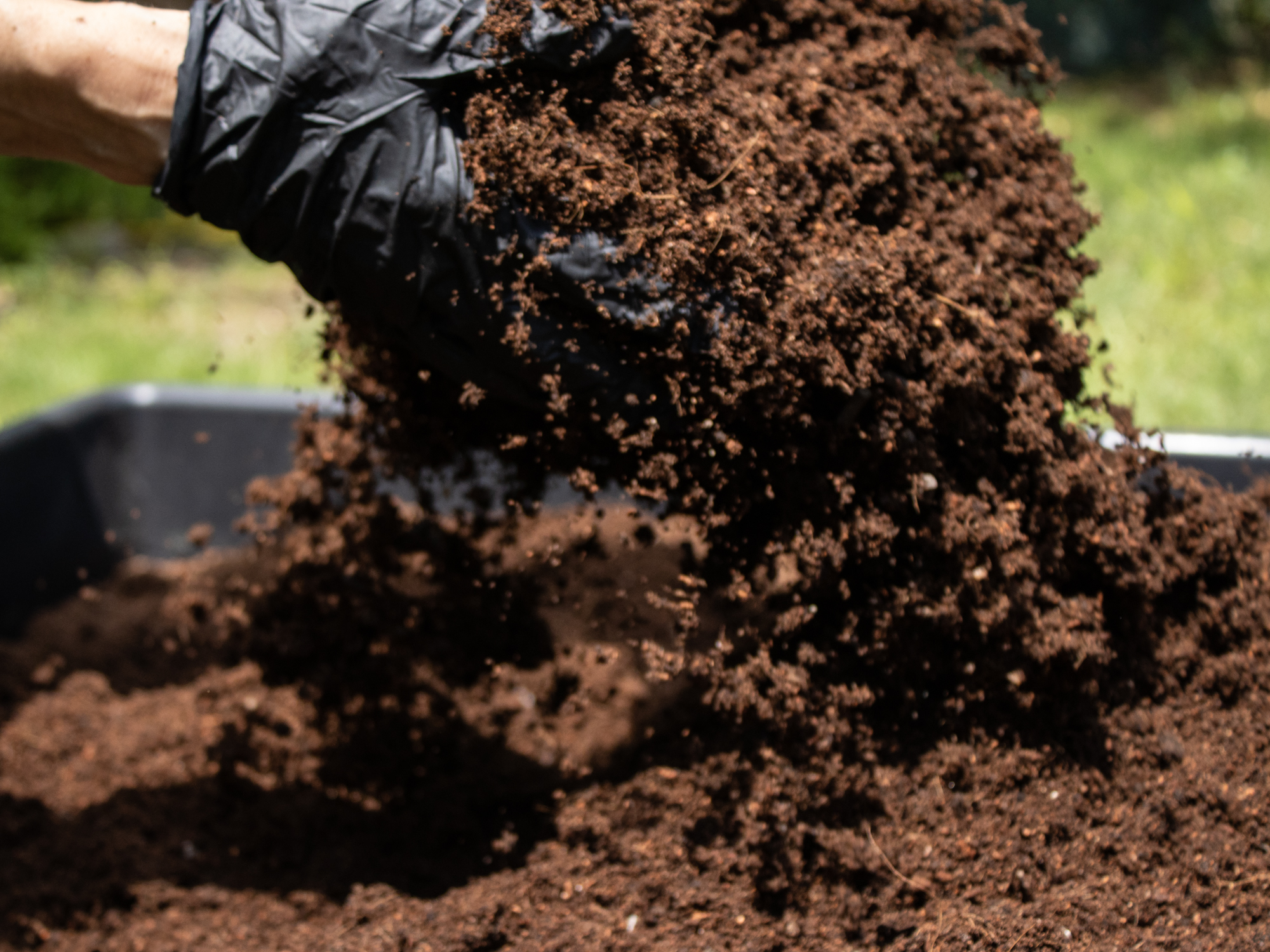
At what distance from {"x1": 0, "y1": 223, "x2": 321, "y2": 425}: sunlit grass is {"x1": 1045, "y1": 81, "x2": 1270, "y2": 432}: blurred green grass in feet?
7.48

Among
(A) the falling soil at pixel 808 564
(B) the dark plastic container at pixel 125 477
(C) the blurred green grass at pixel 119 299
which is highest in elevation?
(A) the falling soil at pixel 808 564

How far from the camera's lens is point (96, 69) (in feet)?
3.66

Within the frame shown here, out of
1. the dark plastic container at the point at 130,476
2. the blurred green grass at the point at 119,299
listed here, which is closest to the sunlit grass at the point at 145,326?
the blurred green grass at the point at 119,299

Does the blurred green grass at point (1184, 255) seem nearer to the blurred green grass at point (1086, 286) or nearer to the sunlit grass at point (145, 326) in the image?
the blurred green grass at point (1086, 286)

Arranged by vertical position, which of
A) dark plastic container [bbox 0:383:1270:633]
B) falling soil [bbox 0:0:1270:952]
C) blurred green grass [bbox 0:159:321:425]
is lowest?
blurred green grass [bbox 0:159:321:425]

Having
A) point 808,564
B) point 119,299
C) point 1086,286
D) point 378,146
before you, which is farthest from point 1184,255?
point 119,299

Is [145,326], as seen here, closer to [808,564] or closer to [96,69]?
[96,69]

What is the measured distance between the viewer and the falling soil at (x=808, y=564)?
1106 mm

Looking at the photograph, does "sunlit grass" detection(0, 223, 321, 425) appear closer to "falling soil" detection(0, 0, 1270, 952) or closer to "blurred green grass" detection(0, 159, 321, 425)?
"blurred green grass" detection(0, 159, 321, 425)

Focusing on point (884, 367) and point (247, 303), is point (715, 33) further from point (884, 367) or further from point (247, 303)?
point (247, 303)

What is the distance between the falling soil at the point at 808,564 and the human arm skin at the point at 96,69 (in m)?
Result: 0.36

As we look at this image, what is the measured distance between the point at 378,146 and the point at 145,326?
2581 mm

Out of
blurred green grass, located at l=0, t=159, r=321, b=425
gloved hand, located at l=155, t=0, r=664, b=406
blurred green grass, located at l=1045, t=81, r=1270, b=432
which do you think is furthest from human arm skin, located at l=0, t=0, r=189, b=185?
blurred green grass, located at l=0, t=159, r=321, b=425

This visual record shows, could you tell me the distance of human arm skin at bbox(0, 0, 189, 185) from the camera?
1.10m
